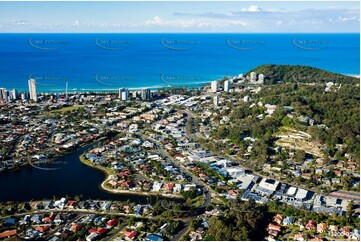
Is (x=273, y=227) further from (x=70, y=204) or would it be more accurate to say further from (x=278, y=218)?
(x=70, y=204)

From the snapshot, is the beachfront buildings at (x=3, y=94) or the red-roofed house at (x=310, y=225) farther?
the beachfront buildings at (x=3, y=94)

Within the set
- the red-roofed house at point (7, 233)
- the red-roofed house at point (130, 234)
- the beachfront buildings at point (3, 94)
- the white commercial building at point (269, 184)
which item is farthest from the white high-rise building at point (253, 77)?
the red-roofed house at point (7, 233)

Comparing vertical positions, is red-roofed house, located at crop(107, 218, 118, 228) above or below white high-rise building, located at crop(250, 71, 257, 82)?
below

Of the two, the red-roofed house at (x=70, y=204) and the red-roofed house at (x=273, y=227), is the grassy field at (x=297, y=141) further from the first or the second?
the red-roofed house at (x=70, y=204)

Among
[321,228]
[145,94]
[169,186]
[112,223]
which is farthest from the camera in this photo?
[145,94]

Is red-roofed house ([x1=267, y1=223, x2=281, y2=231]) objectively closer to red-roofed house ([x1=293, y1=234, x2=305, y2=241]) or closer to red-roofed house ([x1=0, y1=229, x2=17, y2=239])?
red-roofed house ([x1=293, y1=234, x2=305, y2=241])

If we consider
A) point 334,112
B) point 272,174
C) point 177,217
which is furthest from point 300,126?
point 177,217

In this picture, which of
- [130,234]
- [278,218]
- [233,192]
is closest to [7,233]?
[130,234]

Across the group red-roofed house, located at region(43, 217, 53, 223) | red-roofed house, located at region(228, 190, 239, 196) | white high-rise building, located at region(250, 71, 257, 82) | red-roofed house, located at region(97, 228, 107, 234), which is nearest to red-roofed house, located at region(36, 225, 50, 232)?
red-roofed house, located at region(43, 217, 53, 223)
